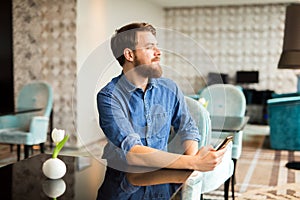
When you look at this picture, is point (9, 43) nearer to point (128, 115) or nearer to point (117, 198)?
point (128, 115)

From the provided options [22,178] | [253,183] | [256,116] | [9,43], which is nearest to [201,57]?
[22,178]

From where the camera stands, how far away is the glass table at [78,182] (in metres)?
1.13

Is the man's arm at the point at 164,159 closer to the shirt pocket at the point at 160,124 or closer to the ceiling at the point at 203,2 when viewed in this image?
the shirt pocket at the point at 160,124

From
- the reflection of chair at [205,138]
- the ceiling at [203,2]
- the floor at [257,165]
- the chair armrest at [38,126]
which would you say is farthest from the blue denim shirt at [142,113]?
the ceiling at [203,2]

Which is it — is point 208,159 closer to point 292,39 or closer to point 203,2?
point 292,39

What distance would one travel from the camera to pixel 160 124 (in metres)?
1.47

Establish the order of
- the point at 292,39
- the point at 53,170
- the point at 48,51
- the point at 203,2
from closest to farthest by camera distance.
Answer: the point at 53,170 < the point at 292,39 < the point at 48,51 < the point at 203,2

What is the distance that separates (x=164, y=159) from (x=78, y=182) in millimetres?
314

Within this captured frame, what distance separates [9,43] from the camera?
484 centimetres

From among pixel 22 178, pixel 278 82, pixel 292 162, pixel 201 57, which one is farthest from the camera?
pixel 278 82

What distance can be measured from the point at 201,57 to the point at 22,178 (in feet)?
2.49

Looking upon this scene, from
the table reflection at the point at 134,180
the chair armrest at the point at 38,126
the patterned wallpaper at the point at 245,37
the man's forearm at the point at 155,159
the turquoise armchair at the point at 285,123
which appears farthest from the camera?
the patterned wallpaper at the point at 245,37

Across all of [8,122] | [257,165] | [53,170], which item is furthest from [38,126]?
[53,170]

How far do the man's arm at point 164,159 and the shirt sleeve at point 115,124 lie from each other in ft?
0.10
